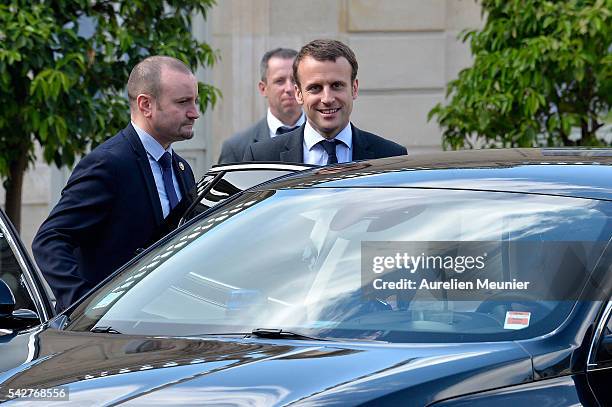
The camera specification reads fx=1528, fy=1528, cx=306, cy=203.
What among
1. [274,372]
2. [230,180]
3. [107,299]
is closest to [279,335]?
[274,372]

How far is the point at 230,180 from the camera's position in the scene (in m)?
5.69

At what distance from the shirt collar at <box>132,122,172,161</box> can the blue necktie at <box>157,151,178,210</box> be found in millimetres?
23

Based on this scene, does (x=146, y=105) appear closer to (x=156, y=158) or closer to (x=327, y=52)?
(x=156, y=158)

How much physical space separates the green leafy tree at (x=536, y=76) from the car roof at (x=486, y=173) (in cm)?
514

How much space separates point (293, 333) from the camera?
12.6 feet

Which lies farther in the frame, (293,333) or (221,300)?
(221,300)

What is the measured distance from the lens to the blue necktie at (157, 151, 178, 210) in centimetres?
626

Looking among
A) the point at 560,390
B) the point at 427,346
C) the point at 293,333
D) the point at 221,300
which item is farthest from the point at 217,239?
the point at 560,390

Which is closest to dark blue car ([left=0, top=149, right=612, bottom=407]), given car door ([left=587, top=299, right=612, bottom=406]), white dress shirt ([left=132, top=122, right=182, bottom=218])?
car door ([left=587, top=299, right=612, bottom=406])

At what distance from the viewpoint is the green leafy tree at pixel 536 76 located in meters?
9.77

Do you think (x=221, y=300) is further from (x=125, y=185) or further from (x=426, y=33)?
(x=426, y=33)

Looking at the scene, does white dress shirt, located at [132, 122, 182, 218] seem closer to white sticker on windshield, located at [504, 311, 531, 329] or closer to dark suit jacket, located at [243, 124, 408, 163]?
dark suit jacket, located at [243, 124, 408, 163]

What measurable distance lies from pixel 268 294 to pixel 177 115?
94.8 inches

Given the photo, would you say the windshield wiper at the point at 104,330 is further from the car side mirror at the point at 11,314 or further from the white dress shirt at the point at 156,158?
the white dress shirt at the point at 156,158
